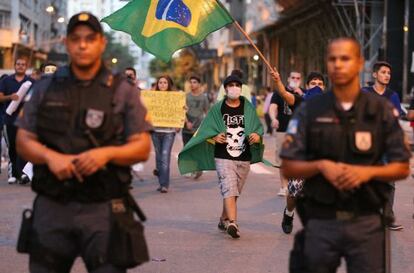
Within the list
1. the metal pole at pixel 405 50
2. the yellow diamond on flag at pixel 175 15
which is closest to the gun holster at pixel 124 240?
the yellow diamond on flag at pixel 175 15

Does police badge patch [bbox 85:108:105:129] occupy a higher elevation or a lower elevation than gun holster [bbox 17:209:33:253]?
higher

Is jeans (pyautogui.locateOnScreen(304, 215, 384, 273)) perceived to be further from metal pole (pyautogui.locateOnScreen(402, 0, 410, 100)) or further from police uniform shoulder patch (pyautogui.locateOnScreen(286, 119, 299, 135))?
metal pole (pyautogui.locateOnScreen(402, 0, 410, 100))

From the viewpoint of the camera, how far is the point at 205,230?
9.98 meters

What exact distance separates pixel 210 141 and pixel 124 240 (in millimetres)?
5783

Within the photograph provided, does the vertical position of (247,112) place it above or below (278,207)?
above

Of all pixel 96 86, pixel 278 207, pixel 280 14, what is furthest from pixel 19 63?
pixel 280 14

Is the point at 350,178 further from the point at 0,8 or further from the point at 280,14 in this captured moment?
the point at 0,8

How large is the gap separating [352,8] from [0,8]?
2850 cm

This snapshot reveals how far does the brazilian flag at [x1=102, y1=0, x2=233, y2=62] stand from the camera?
982 cm

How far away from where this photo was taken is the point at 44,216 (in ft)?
15.5

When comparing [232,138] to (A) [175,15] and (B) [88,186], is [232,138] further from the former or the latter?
(B) [88,186]

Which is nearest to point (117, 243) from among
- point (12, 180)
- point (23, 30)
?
point (12, 180)

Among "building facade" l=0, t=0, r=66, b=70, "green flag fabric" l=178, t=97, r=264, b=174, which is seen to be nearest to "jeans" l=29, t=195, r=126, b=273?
"green flag fabric" l=178, t=97, r=264, b=174

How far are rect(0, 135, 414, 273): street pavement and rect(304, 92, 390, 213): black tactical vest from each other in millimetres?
3198
